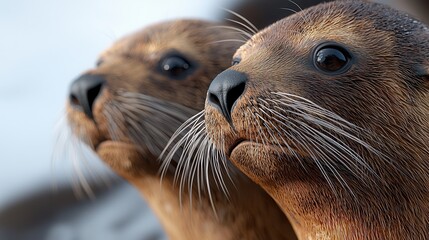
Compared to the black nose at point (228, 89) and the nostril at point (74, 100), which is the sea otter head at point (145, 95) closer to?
the nostril at point (74, 100)

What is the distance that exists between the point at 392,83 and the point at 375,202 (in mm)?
220

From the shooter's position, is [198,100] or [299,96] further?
[198,100]

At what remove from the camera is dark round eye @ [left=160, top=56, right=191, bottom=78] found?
6.79 feet

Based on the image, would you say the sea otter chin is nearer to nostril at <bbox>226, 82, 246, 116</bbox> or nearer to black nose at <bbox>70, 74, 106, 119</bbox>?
nostril at <bbox>226, 82, 246, 116</bbox>

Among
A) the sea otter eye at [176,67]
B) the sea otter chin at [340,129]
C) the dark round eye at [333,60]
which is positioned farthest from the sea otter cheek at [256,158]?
the sea otter eye at [176,67]

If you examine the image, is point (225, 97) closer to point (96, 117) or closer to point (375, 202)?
point (375, 202)

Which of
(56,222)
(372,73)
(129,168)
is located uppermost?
(372,73)

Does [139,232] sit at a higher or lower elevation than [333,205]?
lower

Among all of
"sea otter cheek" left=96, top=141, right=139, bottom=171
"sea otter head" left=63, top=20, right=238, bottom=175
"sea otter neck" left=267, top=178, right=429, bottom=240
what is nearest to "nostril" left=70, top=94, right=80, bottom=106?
"sea otter head" left=63, top=20, right=238, bottom=175

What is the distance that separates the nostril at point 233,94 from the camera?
1.43m

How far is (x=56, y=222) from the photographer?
10.6 ft

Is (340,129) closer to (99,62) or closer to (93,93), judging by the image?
(93,93)

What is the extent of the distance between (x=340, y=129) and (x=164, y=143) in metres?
0.71

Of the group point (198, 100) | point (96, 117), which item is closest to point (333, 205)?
point (198, 100)
